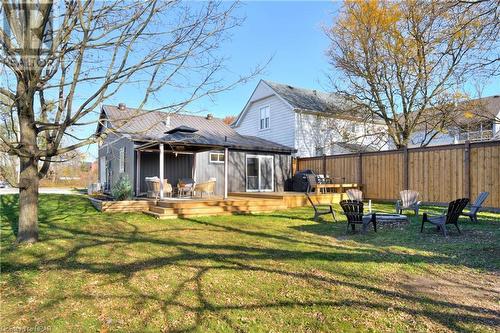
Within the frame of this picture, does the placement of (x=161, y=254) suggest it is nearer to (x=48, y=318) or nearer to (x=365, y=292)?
(x=48, y=318)

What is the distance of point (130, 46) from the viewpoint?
5410 mm

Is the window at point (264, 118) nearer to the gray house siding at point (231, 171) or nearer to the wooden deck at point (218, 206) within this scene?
the gray house siding at point (231, 171)

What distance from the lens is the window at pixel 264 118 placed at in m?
22.8

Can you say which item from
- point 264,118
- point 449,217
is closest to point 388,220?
point 449,217

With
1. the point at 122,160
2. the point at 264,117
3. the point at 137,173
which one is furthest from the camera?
the point at 264,117

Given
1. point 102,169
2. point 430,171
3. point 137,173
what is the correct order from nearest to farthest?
point 430,171 < point 137,173 < point 102,169

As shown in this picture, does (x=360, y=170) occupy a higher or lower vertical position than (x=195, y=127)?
lower

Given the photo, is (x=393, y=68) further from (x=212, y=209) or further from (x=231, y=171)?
(x=212, y=209)

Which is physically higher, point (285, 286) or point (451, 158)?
point (451, 158)

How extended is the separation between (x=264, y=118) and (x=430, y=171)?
40.2 feet

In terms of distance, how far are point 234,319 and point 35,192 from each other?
4937 millimetres

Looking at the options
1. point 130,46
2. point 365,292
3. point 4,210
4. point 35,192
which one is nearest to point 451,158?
point 365,292

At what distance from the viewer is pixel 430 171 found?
42.4 feet

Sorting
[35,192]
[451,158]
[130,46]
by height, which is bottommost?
[35,192]
